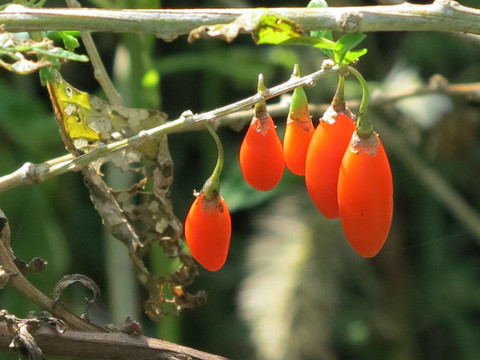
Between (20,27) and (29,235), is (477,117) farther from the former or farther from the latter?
(20,27)

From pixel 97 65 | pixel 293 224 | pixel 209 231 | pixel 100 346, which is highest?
pixel 293 224

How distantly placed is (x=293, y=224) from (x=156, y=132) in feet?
5.52

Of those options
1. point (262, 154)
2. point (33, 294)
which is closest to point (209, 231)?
point (262, 154)

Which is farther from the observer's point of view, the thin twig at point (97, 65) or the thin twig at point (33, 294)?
the thin twig at point (97, 65)

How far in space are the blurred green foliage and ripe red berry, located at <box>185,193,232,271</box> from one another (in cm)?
127

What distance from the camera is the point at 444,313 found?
2.97 meters

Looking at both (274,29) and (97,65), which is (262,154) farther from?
(97,65)

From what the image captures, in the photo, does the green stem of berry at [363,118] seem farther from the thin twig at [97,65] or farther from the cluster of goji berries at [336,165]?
the thin twig at [97,65]

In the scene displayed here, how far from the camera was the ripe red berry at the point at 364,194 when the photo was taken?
1115 millimetres

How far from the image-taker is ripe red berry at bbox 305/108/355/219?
115cm

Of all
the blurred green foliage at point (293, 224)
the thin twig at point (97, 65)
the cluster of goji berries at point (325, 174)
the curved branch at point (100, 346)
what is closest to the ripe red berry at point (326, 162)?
the cluster of goji berries at point (325, 174)

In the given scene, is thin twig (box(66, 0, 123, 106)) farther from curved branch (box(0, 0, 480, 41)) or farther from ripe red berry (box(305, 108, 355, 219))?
ripe red berry (box(305, 108, 355, 219))

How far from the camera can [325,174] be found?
115 centimetres

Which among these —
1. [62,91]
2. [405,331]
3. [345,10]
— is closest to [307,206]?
[405,331]
